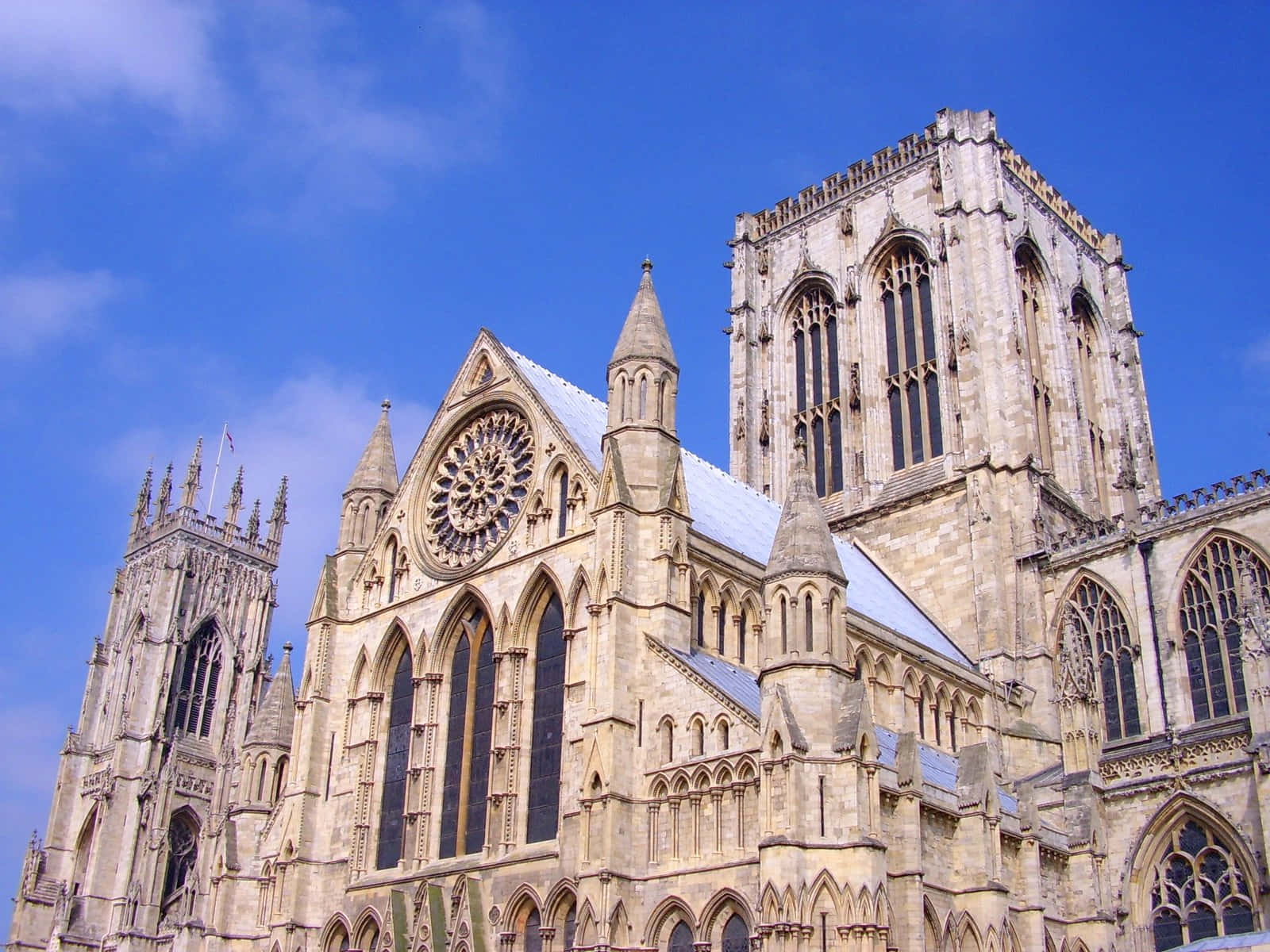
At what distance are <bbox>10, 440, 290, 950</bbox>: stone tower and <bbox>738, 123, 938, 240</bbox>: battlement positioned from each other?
36052 mm

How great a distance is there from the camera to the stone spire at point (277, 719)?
125ft

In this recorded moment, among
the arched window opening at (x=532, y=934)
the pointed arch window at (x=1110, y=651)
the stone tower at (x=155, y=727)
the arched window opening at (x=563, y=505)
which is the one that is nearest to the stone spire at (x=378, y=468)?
the arched window opening at (x=563, y=505)

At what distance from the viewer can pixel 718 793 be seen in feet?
88.9

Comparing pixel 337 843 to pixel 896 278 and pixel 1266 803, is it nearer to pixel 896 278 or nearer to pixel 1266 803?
pixel 1266 803

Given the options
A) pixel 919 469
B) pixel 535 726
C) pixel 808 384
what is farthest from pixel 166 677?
pixel 535 726

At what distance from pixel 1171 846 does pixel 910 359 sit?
846 inches

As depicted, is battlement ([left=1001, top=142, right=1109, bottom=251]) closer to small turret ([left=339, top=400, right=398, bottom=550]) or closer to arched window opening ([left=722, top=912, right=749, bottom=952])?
small turret ([left=339, top=400, right=398, bottom=550])

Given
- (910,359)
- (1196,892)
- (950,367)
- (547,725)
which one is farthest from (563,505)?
(910,359)

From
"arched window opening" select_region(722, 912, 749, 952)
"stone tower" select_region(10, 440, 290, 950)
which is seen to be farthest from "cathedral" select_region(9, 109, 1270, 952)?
"stone tower" select_region(10, 440, 290, 950)

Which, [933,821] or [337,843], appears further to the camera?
[337,843]

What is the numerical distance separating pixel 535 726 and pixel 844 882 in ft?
30.1

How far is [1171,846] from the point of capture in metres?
35.3

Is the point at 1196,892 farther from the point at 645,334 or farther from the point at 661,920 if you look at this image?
the point at 645,334

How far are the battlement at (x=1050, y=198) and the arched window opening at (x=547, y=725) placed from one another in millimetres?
30084
